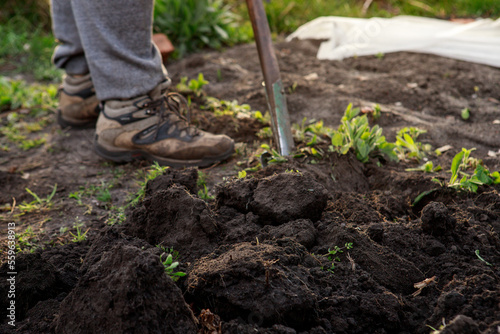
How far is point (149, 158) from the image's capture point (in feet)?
8.70

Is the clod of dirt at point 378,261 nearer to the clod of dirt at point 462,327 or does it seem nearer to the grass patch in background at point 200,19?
the clod of dirt at point 462,327

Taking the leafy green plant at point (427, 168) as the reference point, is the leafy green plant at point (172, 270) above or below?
above

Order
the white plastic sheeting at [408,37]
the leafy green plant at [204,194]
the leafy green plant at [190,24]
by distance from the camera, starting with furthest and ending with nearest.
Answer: the leafy green plant at [190,24], the white plastic sheeting at [408,37], the leafy green plant at [204,194]

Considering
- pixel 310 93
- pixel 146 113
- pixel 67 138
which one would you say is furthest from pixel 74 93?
pixel 310 93

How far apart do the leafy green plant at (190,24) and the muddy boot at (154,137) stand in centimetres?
208

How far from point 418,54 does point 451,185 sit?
2.45 metres

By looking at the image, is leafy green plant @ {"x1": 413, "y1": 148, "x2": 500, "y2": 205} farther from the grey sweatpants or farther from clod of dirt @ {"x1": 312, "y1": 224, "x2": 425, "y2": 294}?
the grey sweatpants

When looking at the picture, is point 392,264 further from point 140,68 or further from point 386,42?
point 386,42

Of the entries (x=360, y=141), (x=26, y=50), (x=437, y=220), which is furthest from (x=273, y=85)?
(x=26, y=50)

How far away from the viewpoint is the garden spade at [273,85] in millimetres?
2387

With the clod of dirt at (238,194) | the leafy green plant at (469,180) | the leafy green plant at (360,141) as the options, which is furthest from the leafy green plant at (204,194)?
the leafy green plant at (469,180)

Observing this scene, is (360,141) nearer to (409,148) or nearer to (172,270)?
(409,148)

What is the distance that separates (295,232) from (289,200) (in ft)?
0.61

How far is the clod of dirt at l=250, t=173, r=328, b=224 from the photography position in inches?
68.1
